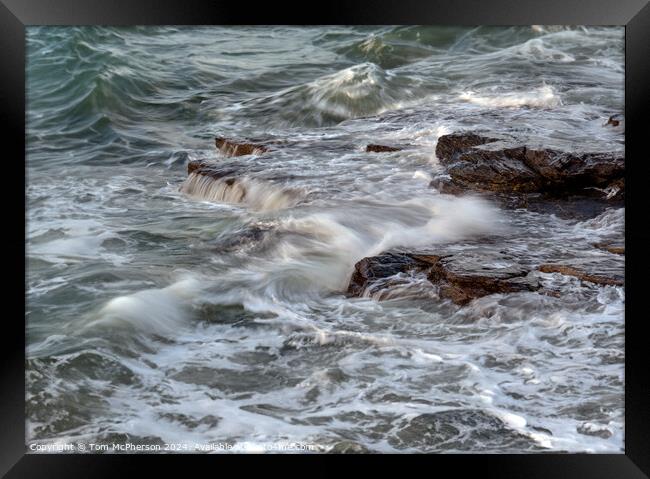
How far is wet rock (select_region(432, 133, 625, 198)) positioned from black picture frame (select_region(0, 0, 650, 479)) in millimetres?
1634

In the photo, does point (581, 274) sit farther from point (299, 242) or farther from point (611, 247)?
point (299, 242)

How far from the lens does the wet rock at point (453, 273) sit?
5.02m

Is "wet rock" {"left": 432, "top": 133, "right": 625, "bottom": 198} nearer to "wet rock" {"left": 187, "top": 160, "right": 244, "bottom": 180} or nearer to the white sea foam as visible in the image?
the white sea foam

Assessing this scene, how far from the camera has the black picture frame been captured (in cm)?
420

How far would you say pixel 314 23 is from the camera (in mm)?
4285

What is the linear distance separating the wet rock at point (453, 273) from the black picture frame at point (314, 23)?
0.80m

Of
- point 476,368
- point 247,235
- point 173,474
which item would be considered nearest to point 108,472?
point 173,474

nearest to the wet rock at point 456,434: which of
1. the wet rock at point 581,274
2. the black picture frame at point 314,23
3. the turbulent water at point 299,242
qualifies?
the turbulent water at point 299,242

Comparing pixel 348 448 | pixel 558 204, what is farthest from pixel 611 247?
pixel 348 448

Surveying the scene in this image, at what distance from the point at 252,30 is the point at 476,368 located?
2087 millimetres

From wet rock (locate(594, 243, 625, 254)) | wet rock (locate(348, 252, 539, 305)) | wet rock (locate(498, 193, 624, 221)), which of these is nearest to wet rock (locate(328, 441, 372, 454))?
wet rock (locate(348, 252, 539, 305))

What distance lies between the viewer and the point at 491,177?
6.26 m

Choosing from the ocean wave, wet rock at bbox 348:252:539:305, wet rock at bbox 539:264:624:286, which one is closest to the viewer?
wet rock at bbox 539:264:624:286
